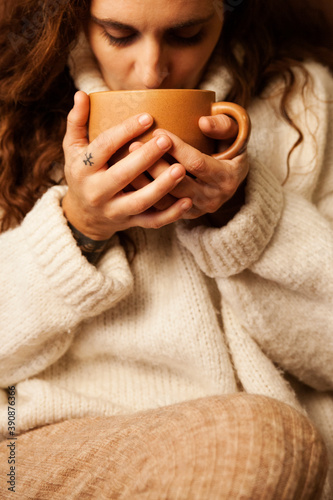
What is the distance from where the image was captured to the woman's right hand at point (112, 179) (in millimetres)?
717

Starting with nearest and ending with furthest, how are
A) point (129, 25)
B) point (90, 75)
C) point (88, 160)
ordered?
point (88, 160)
point (129, 25)
point (90, 75)

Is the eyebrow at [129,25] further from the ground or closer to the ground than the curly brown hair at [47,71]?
further from the ground

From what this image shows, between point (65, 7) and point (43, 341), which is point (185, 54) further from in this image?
point (43, 341)

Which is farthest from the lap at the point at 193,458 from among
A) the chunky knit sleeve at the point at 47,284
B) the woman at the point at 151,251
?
the chunky knit sleeve at the point at 47,284

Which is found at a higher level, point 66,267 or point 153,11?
point 153,11

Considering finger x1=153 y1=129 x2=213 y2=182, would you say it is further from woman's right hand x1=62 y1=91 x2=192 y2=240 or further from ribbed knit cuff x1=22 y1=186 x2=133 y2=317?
ribbed knit cuff x1=22 y1=186 x2=133 y2=317

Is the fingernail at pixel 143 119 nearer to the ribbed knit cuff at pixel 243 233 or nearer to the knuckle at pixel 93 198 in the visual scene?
the knuckle at pixel 93 198

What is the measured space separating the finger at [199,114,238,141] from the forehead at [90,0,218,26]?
23 centimetres

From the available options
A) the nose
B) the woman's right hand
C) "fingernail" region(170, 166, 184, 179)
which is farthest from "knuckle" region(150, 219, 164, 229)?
the nose

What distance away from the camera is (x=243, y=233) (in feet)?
2.95

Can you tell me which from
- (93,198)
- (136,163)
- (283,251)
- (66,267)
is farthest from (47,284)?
(283,251)

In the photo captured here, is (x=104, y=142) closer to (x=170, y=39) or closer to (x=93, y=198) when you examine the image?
(x=93, y=198)

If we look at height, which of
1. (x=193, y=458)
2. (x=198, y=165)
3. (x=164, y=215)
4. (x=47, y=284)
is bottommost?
(x=47, y=284)

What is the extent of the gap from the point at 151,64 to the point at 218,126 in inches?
8.7
